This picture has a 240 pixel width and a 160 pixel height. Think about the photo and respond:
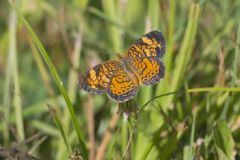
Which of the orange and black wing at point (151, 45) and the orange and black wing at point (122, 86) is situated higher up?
the orange and black wing at point (151, 45)

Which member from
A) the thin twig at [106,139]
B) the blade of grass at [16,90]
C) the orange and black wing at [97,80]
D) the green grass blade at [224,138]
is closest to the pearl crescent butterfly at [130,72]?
the orange and black wing at [97,80]

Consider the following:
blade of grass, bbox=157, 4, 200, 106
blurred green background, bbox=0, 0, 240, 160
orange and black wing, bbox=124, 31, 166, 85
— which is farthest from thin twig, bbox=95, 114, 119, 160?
orange and black wing, bbox=124, 31, 166, 85

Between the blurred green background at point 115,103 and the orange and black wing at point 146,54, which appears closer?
the orange and black wing at point 146,54

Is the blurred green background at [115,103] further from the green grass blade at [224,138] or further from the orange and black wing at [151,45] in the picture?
the orange and black wing at [151,45]

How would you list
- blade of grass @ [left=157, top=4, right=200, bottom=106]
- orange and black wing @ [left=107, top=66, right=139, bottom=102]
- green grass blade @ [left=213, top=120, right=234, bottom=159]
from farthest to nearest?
1. blade of grass @ [left=157, top=4, right=200, bottom=106]
2. green grass blade @ [left=213, top=120, right=234, bottom=159]
3. orange and black wing @ [left=107, top=66, right=139, bottom=102]

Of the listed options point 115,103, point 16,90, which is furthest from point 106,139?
point 16,90

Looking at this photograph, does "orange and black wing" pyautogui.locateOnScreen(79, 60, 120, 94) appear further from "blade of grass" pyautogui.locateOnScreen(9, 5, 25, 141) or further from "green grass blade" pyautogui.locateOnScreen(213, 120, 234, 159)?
"blade of grass" pyautogui.locateOnScreen(9, 5, 25, 141)
